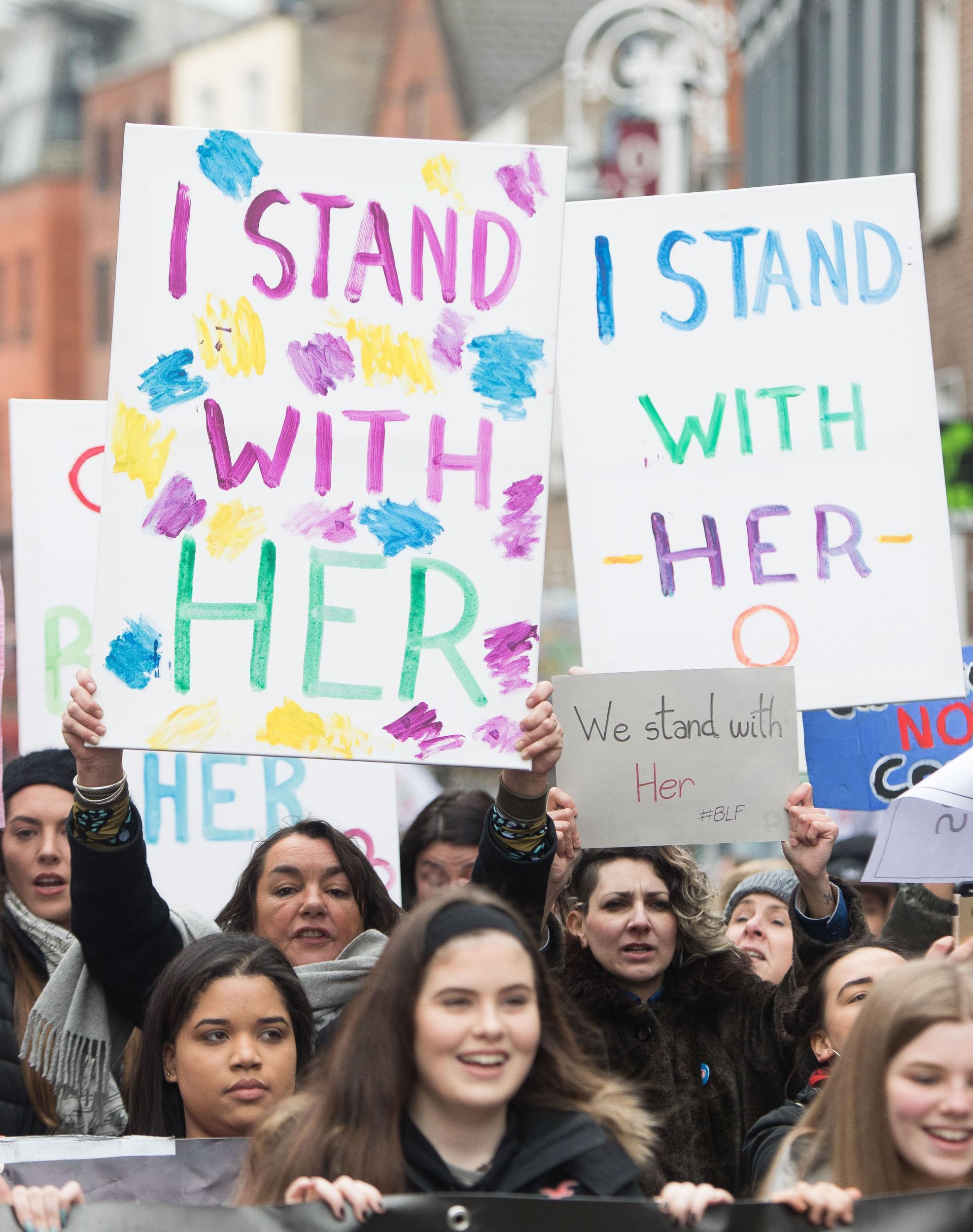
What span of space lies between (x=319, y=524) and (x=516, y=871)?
682mm

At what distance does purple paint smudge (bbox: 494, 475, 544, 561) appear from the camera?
352cm

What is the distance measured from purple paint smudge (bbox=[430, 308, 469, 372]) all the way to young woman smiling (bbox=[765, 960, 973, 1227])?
139 cm

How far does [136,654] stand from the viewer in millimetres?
3416

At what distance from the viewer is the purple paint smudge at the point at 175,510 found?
11.4 ft

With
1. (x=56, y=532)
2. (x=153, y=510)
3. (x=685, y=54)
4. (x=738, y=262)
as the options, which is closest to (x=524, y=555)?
(x=153, y=510)

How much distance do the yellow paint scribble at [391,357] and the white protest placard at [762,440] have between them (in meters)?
0.41

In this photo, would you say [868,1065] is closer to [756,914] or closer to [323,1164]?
[323,1164]

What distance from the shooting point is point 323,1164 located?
8.84 feet

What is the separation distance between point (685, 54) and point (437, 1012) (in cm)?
1739

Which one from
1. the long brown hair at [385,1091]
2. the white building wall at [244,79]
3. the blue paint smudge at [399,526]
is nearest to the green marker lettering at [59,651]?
the blue paint smudge at [399,526]

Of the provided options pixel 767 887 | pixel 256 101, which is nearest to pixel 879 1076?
pixel 767 887

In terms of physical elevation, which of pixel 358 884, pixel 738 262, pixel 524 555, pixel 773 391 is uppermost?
pixel 738 262

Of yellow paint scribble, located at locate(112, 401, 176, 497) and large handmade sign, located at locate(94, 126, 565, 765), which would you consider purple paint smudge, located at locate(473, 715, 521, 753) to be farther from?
yellow paint scribble, located at locate(112, 401, 176, 497)

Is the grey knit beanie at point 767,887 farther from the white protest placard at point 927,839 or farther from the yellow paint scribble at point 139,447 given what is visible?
the yellow paint scribble at point 139,447
